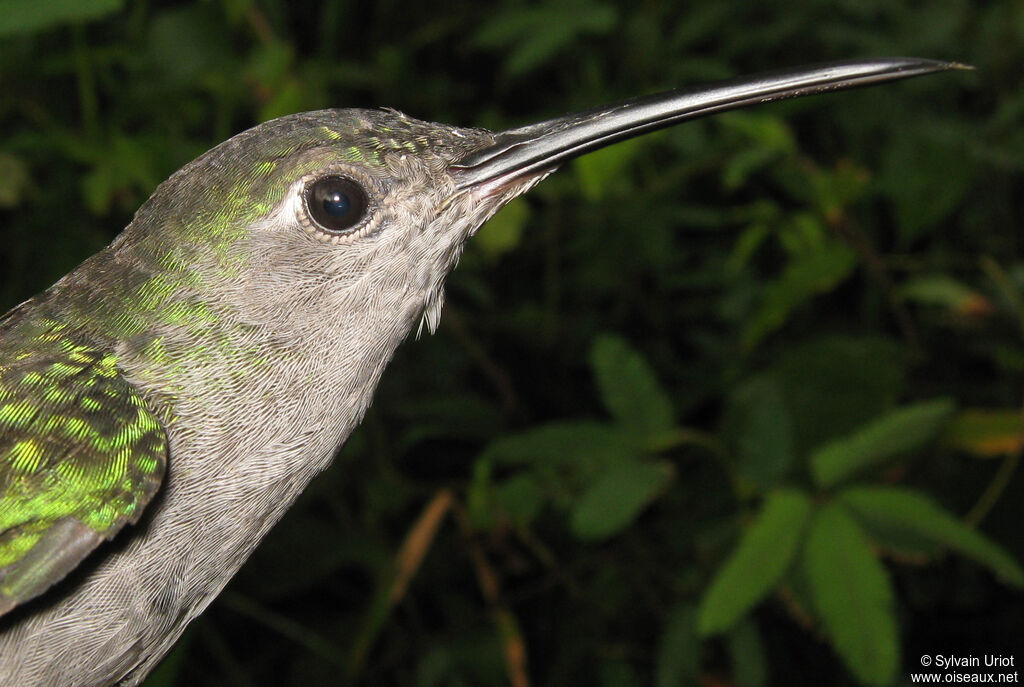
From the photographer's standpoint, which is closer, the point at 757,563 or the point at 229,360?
the point at 229,360

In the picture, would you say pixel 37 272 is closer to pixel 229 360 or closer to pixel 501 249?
pixel 501 249

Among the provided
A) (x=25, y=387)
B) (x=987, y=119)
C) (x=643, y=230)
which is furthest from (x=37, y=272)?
(x=987, y=119)

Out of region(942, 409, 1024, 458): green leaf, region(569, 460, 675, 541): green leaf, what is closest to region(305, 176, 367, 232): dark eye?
region(569, 460, 675, 541): green leaf

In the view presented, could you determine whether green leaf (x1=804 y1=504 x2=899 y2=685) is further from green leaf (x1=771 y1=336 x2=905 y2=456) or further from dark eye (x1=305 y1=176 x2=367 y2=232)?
dark eye (x1=305 y1=176 x2=367 y2=232)

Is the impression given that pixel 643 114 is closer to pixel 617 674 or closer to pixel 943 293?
pixel 943 293

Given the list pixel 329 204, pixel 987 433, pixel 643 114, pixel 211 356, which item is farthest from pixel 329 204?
pixel 987 433

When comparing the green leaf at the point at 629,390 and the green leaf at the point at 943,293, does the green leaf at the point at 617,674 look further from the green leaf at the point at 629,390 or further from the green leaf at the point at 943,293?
the green leaf at the point at 943,293
